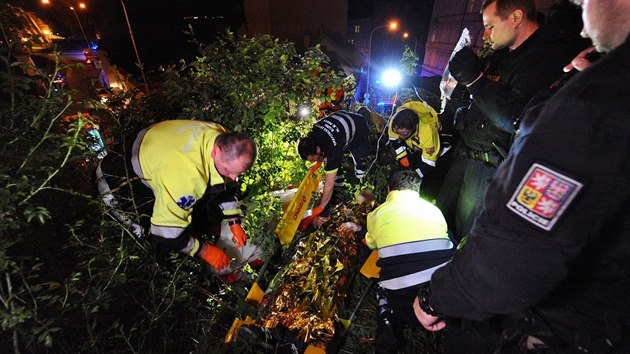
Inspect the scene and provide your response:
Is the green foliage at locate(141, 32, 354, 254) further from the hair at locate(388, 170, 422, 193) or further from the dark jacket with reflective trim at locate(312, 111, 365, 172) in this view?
the hair at locate(388, 170, 422, 193)

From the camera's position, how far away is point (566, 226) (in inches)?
32.8

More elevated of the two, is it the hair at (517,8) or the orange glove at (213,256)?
the hair at (517,8)

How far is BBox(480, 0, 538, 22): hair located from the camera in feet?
7.15

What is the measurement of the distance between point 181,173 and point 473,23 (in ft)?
56.7

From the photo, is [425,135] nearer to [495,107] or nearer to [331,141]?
[331,141]

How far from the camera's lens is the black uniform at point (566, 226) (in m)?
0.78

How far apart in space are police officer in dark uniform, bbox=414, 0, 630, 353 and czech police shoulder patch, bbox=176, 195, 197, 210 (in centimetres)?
196

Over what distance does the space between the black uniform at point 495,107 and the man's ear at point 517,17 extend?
16 centimetres

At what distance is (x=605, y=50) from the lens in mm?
904

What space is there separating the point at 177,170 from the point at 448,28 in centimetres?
2048

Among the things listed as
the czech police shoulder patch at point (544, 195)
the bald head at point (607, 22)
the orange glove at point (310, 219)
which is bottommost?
the orange glove at point (310, 219)

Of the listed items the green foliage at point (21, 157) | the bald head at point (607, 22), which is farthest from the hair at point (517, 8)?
the green foliage at point (21, 157)

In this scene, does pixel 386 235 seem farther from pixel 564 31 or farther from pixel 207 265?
pixel 564 31

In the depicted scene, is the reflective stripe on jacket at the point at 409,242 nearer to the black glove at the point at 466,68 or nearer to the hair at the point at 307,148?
the black glove at the point at 466,68
